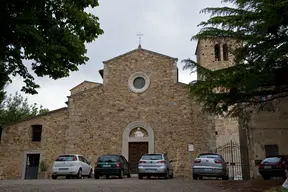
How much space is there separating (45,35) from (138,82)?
1485cm

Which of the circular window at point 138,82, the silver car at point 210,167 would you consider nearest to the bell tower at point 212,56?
the circular window at point 138,82

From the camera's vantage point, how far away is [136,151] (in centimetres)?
2020

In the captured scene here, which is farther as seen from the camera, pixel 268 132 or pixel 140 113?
pixel 140 113

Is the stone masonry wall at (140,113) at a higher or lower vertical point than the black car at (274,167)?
higher

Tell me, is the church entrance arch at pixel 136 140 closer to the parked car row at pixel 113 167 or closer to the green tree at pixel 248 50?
the parked car row at pixel 113 167

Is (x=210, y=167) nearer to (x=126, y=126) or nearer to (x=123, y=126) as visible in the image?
(x=126, y=126)

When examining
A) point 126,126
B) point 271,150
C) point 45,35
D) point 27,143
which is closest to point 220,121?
point 126,126

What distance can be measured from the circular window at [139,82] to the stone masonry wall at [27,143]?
533 cm

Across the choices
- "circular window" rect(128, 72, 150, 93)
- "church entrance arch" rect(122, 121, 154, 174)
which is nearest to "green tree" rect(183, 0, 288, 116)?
"church entrance arch" rect(122, 121, 154, 174)

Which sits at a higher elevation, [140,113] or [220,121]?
[220,121]

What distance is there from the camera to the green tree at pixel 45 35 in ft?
18.1

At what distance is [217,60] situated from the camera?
1177 inches

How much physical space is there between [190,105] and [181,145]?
2700 millimetres

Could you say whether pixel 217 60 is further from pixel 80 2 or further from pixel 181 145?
pixel 80 2
